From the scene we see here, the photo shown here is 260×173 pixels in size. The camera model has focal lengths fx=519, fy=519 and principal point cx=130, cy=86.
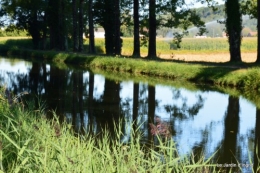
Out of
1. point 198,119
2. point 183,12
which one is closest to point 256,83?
point 198,119

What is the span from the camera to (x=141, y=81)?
71.6 feet

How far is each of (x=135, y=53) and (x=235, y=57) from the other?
9001mm

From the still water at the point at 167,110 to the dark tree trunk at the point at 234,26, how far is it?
6852mm

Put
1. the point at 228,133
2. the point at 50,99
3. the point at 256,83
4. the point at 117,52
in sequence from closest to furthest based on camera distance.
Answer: the point at 228,133 < the point at 50,99 < the point at 256,83 < the point at 117,52

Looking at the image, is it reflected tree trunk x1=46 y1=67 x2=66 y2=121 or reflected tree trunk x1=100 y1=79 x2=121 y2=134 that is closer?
reflected tree trunk x1=100 y1=79 x2=121 y2=134

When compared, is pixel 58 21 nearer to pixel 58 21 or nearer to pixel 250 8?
pixel 58 21

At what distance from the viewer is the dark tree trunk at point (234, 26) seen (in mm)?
25406

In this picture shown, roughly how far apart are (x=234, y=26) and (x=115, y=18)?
12048mm

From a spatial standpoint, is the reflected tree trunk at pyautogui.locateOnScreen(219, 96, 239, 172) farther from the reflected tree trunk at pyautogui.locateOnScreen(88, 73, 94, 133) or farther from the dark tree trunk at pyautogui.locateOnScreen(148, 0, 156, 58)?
the dark tree trunk at pyautogui.locateOnScreen(148, 0, 156, 58)

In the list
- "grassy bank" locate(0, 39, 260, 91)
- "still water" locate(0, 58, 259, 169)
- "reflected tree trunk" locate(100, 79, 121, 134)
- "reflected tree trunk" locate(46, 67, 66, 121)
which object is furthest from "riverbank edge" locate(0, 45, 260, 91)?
"reflected tree trunk" locate(46, 67, 66, 121)

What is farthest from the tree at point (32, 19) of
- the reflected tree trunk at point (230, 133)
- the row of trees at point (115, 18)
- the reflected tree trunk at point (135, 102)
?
the reflected tree trunk at point (230, 133)

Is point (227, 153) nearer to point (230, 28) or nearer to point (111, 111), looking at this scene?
point (111, 111)

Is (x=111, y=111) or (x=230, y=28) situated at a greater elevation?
(x=230, y=28)

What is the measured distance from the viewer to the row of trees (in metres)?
25.9
